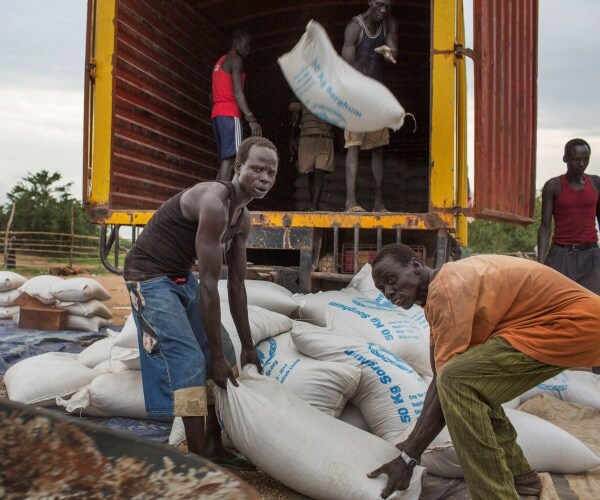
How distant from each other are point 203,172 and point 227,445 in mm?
3477

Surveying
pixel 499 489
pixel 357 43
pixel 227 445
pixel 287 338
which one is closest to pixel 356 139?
pixel 357 43

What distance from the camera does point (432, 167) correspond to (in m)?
3.80

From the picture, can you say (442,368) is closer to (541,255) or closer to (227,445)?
(227,445)

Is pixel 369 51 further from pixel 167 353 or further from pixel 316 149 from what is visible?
pixel 167 353

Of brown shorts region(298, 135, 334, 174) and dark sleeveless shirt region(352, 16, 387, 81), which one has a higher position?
dark sleeveless shirt region(352, 16, 387, 81)

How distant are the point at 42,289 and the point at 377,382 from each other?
4250mm

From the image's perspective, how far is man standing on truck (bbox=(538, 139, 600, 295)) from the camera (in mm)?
4516

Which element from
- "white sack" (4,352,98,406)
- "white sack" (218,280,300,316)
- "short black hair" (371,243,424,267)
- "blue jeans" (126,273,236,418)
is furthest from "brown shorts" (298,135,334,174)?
"short black hair" (371,243,424,267)

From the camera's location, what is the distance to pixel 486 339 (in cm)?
209

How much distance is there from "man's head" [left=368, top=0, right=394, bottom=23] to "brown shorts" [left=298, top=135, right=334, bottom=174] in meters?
1.33

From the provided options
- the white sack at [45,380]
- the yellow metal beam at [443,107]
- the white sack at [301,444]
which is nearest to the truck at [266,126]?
the yellow metal beam at [443,107]

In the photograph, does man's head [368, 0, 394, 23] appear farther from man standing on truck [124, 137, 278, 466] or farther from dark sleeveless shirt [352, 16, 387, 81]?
man standing on truck [124, 137, 278, 466]

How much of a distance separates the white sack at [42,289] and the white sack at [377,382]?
153 inches

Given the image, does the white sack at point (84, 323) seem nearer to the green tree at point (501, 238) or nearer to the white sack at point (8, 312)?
the white sack at point (8, 312)
